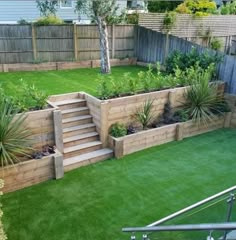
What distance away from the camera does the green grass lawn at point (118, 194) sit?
4.26 m

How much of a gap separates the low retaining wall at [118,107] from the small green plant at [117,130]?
8 cm

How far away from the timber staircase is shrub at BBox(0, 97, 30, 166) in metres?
0.97

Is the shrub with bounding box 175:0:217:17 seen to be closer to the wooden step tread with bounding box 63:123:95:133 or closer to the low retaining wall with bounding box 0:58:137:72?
the low retaining wall with bounding box 0:58:137:72

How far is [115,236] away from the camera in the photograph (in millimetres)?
4105

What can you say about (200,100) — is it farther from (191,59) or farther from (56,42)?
(56,42)

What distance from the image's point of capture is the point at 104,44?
9875 mm

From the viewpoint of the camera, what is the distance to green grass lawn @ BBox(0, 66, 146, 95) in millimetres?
8000

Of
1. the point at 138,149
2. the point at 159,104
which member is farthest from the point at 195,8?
the point at 138,149

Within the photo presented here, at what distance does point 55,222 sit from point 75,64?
7.70 metres

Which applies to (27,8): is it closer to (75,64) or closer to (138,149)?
(75,64)

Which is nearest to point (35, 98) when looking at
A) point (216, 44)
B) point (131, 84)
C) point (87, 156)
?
point (87, 156)

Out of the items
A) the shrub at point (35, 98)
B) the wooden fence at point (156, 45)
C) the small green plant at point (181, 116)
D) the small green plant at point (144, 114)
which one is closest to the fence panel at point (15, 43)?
the wooden fence at point (156, 45)

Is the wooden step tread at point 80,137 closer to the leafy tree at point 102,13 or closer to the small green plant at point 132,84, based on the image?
the small green plant at point 132,84

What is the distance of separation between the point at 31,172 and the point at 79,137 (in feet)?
4.54
